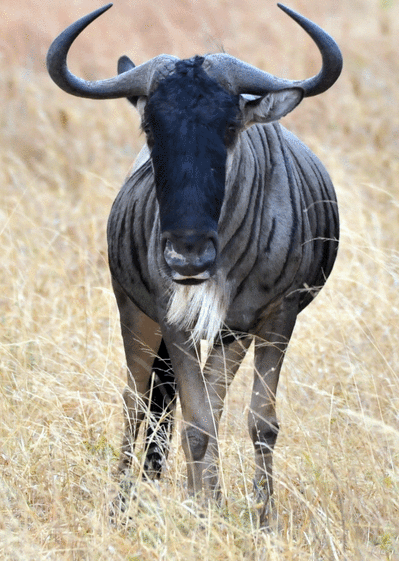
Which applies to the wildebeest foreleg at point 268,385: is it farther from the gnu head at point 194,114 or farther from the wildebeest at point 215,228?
the gnu head at point 194,114

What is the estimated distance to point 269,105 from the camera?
3666 millimetres

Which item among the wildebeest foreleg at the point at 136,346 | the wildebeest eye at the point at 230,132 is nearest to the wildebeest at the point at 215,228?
the wildebeest eye at the point at 230,132

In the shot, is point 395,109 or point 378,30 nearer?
point 395,109

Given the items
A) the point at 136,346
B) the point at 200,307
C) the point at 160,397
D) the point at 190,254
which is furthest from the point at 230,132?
the point at 160,397

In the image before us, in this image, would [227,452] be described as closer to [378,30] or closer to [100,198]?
[100,198]

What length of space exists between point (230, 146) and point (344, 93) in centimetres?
836

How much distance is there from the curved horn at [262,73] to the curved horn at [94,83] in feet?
0.68

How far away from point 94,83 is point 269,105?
2.47ft

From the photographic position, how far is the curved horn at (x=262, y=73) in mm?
3625

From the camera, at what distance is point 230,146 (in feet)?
11.8

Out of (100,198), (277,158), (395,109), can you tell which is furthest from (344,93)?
(277,158)

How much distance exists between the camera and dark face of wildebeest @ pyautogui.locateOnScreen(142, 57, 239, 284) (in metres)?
3.31

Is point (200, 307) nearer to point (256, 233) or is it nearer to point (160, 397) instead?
point (256, 233)

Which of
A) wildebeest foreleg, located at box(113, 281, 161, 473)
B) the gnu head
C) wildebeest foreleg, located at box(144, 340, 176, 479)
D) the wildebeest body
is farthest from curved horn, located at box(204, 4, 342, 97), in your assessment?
wildebeest foreleg, located at box(144, 340, 176, 479)
